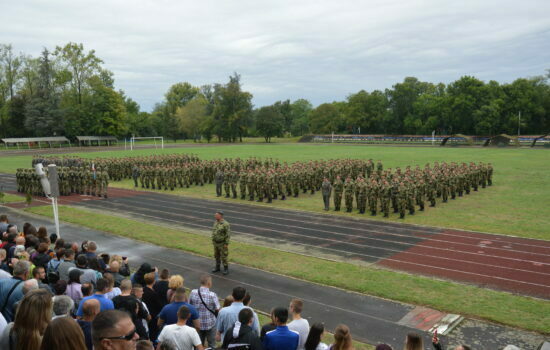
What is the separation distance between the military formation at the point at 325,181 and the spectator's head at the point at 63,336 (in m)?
15.1

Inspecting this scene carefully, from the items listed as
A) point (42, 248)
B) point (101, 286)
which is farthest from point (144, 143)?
point (101, 286)

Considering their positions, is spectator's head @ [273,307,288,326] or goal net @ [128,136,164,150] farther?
goal net @ [128,136,164,150]

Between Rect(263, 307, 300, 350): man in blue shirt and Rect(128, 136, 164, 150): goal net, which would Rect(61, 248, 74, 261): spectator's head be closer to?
Rect(263, 307, 300, 350): man in blue shirt

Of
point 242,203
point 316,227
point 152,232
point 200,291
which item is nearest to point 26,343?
point 200,291

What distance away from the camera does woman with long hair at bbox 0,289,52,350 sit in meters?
2.98

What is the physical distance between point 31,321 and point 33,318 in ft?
0.08

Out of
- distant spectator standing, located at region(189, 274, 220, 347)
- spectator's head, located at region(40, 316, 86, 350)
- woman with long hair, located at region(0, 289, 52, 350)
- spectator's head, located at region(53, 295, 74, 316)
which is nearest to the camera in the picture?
spectator's head, located at region(40, 316, 86, 350)

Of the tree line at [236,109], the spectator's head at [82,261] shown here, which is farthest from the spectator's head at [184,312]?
the tree line at [236,109]

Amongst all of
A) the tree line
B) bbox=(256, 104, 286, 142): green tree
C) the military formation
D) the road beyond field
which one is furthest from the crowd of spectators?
bbox=(256, 104, 286, 142): green tree

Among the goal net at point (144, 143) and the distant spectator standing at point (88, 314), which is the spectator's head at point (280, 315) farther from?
the goal net at point (144, 143)

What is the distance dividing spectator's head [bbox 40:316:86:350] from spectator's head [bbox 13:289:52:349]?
2.05 ft

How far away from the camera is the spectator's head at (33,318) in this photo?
9.80ft

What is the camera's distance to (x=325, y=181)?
1812 centimetres

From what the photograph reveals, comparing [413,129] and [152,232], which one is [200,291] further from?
[413,129]
